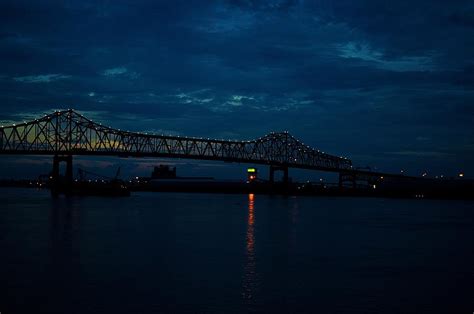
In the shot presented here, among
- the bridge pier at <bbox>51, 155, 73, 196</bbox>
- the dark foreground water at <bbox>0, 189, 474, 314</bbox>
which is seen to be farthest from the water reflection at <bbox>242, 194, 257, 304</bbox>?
the bridge pier at <bbox>51, 155, 73, 196</bbox>

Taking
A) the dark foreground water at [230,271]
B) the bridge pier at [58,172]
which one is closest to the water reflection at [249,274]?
the dark foreground water at [230,271]

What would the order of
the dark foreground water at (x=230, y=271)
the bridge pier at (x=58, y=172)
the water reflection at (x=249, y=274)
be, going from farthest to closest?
1. the bridge pier at (x=58, y=172)
2. the water reflection at (x=249, y=274)
3. the dark foreground water at (x=230, y=271)

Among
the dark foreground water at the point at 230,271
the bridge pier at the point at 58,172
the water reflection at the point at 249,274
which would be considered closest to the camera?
the dark foreground water at the point at 230,271

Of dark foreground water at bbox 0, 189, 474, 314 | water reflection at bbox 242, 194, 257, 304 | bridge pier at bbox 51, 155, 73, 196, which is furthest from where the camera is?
bridge pier at bbox 51, 155, 73, 196

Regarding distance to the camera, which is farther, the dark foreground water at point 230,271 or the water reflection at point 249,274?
the water reflection at point 249,274

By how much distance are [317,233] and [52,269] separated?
84.8 ft

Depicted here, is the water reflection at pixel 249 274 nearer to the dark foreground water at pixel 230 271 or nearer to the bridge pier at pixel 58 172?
the dark foreground water at pixel 230 271

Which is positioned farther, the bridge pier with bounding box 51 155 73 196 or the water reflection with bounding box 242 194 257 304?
the bridge pier with bounding box 51 155 73 196

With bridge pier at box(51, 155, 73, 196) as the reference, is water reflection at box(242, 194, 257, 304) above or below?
below

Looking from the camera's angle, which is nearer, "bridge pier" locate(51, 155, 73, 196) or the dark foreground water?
the dark foreground water

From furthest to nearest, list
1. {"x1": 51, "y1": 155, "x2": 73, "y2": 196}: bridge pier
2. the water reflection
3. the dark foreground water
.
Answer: {"x1": 51, "y1": 155, "x2": 73, "y2": 196}: bridge pier, the water reflection, the dark foreground water

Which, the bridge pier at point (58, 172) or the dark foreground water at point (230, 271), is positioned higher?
the bridge pier at point (58, 172)

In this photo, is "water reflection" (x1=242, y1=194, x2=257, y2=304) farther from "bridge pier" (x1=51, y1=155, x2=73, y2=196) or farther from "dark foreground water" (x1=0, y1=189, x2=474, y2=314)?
"bridge pier" (x1=51, y1=155, x2=73, y2=196)

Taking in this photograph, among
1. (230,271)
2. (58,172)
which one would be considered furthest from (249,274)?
(58,172)
